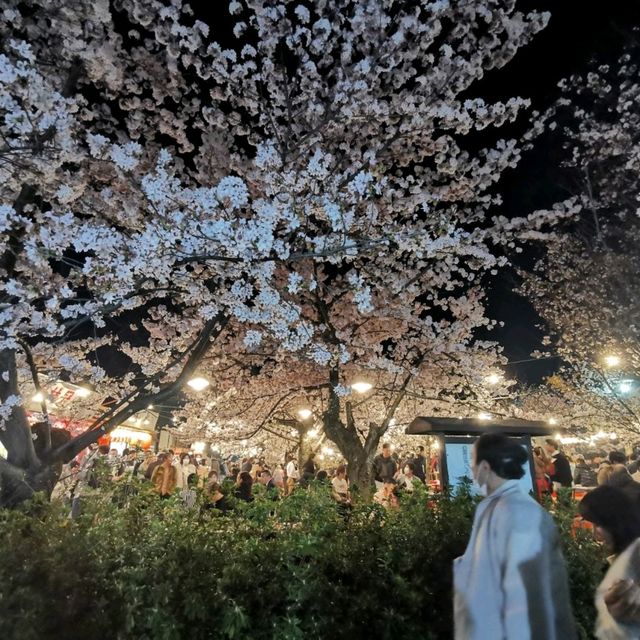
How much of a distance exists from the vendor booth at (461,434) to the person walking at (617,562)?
313 cm

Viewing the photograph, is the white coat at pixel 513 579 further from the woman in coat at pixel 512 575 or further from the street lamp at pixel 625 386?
the street lamp at pixel 625 386

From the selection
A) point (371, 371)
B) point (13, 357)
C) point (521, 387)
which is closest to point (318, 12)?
point (13, 357)

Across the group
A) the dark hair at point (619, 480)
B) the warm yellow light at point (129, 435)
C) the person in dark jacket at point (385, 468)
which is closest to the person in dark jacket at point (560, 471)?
the person in dark jacket at point (385, 468)

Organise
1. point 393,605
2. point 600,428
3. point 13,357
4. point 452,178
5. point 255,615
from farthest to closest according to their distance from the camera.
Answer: point 600,428 < point 452,178 < point 13,357 < point 393,605 < point 255,615

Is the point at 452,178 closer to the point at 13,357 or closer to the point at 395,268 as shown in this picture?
the point at 395,268

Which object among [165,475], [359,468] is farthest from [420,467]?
[165,475]

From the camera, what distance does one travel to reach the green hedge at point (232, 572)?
124 inches

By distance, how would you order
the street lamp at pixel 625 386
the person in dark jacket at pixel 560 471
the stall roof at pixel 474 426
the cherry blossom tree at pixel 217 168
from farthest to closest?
1. the street lamp at pixel 625 386
2. the person in dark jacket at pixel 560 471
3. the stall roof at pixel 474 426
4. the cherry blossom tree at pixel 217 168

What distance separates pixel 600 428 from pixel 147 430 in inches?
997

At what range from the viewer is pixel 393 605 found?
3.51m

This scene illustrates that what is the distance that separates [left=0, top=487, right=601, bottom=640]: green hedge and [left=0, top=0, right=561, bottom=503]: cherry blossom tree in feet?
5.69

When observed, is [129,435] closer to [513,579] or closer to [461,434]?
[461,434]

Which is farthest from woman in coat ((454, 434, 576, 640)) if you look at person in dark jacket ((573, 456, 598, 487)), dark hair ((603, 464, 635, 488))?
person in dark jacket ((573, 456, 598, 487))

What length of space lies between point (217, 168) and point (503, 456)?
7681 millimetres
